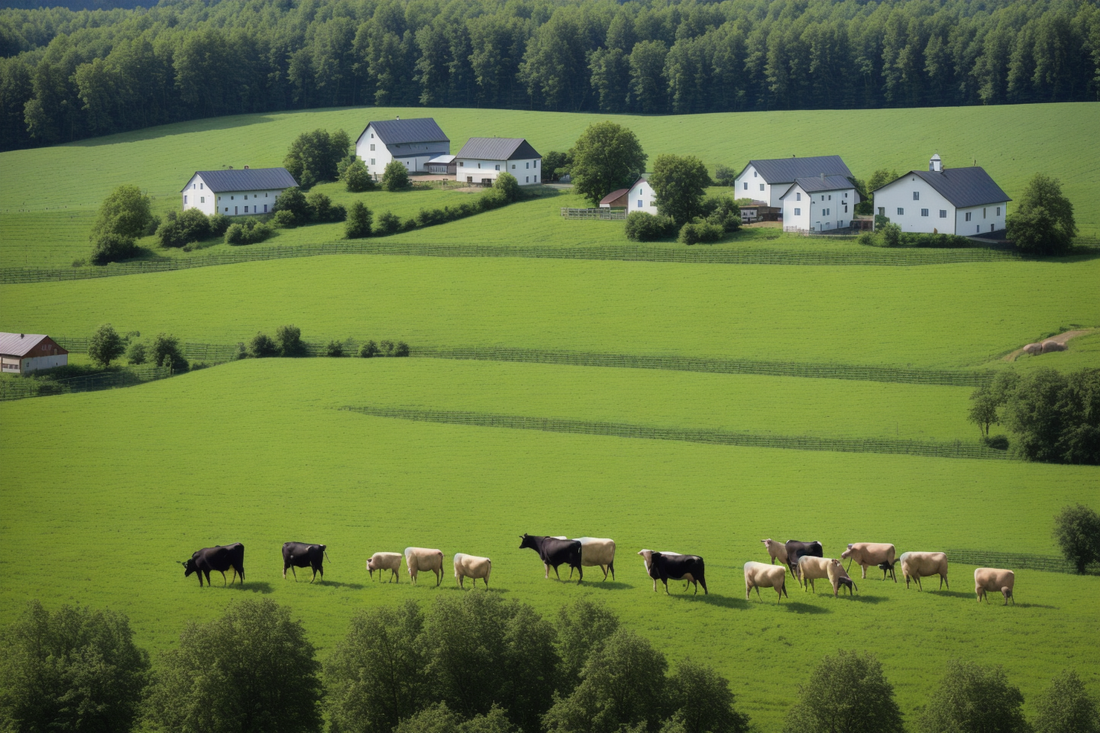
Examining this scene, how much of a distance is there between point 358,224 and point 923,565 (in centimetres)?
6890

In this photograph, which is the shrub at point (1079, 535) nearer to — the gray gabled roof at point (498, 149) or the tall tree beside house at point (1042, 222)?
the tall tree beside house at point (1042, 222)

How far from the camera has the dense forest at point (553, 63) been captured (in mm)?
145875

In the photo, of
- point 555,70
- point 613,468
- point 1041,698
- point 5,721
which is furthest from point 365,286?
point 555,70

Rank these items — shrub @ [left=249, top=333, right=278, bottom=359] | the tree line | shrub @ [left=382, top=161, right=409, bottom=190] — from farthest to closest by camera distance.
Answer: shrub @ [left=382, top=161, right=409, bottom=190] → shrub @ [left=249, top=333, right=278, bottom=359] → the tree line

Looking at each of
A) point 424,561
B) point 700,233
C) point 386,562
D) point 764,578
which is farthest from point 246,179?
point 764,578

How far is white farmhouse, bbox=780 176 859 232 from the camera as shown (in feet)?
298

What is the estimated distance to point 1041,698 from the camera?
3189 centimetres

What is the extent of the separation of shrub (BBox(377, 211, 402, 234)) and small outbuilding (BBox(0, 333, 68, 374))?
1264 inches

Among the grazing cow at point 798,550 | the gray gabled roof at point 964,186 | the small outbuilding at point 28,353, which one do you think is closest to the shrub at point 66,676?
the grazing cow at point 798,550

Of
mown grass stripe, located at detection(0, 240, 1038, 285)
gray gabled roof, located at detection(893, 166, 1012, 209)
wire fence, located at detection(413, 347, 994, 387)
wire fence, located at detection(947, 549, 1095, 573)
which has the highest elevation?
gray gabled roof, located at detection(893, 166, 1012, 209)

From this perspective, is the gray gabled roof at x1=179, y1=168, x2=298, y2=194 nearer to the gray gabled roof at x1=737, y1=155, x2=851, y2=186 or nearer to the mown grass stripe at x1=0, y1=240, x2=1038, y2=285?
the mown grass stripe at x1=0, y1=240, x2=1038, y2=285

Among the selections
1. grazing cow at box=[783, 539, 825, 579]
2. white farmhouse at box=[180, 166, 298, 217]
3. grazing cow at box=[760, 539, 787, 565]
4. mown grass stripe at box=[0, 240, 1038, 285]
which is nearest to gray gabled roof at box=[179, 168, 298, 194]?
white farmhouse at box=[180, 166, 298, 217]

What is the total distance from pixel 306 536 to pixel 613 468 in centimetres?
1576

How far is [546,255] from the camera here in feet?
302
